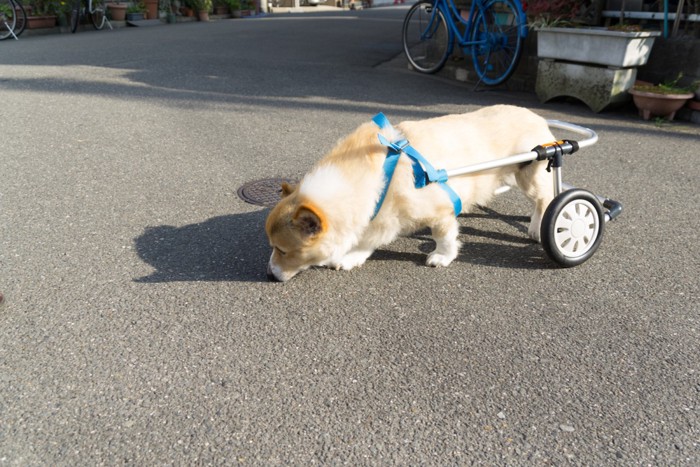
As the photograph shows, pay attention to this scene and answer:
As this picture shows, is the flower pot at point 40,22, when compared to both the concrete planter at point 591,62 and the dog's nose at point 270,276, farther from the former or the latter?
the dog's nose at point 270,276

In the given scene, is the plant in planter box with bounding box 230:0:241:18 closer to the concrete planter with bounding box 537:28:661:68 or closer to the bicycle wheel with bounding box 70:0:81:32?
the bicycle wheel with bounding box 70:0:81:32

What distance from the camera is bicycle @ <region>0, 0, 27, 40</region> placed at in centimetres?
1259

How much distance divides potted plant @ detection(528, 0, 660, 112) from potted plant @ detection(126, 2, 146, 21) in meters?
13.9

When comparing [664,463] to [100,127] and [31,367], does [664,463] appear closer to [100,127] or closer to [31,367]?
[31,367]

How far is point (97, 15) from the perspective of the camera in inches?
604

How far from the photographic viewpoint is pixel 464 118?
331cm

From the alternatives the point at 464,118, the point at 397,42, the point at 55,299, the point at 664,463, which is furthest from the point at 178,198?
the point at 397,42

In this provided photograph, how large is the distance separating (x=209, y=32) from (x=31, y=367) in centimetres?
1394

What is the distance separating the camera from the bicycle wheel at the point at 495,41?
302 inches

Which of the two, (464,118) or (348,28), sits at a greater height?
(348,28)

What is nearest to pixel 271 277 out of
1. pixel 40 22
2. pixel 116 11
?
pixel 40 22

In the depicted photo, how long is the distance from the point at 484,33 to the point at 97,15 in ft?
40.9

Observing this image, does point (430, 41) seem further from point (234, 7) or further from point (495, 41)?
point (234, 7)

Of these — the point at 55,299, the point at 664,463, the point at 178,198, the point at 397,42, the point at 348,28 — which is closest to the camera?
the point at 664,463
